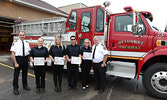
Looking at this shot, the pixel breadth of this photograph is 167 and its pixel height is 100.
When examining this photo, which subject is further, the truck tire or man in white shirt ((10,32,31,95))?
man in white shirt ((10,32,31,95))

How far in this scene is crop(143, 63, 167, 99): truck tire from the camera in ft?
10.6

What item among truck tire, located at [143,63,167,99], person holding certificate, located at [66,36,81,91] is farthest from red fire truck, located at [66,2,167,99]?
person holding certificate, located at [66,36,81,91]

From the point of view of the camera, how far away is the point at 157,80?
3.29 m

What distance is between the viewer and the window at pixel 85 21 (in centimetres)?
434

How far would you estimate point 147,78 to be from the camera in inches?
135

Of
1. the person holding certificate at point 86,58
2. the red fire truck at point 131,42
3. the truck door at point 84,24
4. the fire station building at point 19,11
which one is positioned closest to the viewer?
the red fire truck at point 131,42

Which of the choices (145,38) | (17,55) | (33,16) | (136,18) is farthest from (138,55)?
(33,16)

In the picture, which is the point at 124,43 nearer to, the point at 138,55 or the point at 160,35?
the point at 138,55

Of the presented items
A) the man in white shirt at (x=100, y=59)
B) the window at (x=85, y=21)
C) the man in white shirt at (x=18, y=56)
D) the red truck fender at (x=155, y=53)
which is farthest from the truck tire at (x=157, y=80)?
the man in white shirt at (x=18, y=56)

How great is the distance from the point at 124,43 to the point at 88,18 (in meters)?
1.56

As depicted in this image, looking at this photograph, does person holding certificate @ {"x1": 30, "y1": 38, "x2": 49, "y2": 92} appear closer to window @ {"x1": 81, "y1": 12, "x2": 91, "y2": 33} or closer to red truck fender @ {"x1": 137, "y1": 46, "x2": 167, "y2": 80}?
window @ {"x1": 81, "y1": 12, "x2": 91, "y2": 33}

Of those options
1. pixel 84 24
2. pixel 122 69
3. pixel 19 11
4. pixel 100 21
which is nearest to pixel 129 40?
pixel 122 69

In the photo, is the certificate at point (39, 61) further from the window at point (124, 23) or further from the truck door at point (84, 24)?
the window at point (124, 23)

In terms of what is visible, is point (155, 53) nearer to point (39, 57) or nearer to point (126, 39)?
point (126, 39)
